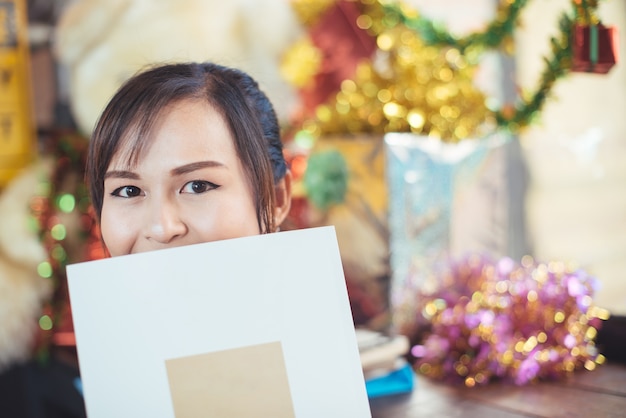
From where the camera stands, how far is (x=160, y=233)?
0.58 metres

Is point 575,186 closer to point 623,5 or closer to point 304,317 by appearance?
point 623,5

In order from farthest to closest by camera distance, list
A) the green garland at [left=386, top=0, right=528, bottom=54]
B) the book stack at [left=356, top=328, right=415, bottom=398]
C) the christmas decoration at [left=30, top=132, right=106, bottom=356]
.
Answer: the christmas decoration at [left=30, top=132, right=106, bottom=356], the green garland at [left=386, top=0, right=528, bottom=54], the book stack at [left=356, top=328, right=415, bottom=398]

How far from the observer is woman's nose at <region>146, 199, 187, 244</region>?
575 mm

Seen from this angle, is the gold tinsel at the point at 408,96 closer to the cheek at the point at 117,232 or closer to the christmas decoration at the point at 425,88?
the christmas decoration at the point at 425,88

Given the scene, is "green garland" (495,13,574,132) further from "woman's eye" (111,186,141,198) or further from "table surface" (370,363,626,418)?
"woman's eye" (111,186,141,198)

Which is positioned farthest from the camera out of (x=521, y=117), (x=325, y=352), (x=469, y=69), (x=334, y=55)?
(x=334, y=55)

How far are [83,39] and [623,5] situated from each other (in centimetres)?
90

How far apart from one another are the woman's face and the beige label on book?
12 centimetres

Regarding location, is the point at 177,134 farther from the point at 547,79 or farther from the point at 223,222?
the point at 547,79

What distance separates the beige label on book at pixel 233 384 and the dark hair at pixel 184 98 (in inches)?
6.3

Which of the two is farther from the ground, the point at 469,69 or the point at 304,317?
the point at 469,69

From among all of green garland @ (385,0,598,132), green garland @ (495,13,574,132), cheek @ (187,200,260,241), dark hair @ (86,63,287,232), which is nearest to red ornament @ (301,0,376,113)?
green garland @ (385,0,598,132)

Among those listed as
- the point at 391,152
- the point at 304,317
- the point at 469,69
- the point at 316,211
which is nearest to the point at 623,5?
the point at 469,69

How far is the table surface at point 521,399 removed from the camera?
27.1 inches
